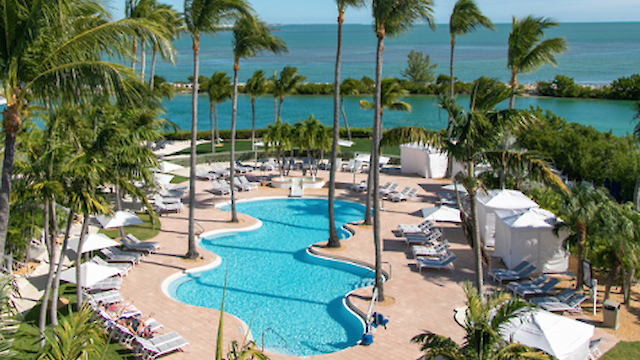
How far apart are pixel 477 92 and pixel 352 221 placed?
10867mm

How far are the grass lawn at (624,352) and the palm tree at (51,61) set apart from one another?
10.8 metres

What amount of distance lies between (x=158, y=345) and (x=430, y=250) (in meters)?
9.41

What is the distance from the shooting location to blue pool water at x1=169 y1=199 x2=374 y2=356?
42.5 feet

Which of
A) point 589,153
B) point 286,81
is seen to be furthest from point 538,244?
point 286,81

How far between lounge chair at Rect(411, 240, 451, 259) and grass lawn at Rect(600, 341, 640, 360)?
20.1 ft

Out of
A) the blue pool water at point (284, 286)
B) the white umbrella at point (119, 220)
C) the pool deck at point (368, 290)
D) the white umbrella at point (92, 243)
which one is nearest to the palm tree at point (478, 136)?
the pool deck at point (368, 290)

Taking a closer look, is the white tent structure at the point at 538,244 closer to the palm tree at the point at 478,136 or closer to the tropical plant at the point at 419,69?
the palm tree at the point at 478,136

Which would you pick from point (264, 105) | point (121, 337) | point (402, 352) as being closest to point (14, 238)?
point (121, 337)

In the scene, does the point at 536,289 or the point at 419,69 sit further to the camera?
the point at 419,69

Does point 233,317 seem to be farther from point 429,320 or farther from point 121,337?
point 429,320

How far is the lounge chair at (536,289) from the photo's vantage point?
558 inches

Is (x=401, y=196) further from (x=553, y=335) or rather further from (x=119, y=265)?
(x=553, y=335)

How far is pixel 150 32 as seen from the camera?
24.3 feet

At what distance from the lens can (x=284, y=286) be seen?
52.3 ft
